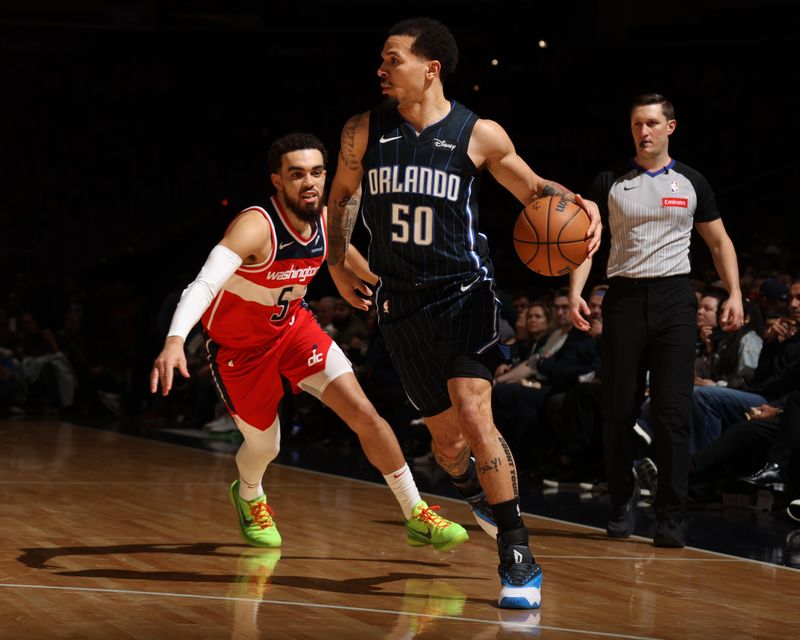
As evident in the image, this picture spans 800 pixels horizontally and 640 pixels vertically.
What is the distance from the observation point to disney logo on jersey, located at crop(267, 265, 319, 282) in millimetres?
4969

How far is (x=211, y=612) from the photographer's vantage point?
375 centimetres

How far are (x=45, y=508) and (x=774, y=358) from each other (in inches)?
163

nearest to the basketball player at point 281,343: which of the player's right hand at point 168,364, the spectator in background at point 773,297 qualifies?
the player's right hand at point 168,364

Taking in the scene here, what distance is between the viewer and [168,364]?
3.81 meters

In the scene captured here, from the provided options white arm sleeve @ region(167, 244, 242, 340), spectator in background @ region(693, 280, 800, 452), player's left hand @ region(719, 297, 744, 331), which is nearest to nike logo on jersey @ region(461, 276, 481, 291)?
white arm sleeve @ region(167, 244, 242, 340)

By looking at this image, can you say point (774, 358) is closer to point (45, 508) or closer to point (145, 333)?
point (45, 508)

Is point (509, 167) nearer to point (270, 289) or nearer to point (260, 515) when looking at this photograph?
point (270, 289)

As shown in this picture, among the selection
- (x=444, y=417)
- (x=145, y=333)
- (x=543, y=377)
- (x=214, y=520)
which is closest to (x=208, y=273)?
(x=444, y=417)

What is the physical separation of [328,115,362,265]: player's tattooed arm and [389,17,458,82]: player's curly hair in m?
0.33

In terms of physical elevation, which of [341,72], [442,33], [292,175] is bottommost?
[292,175]

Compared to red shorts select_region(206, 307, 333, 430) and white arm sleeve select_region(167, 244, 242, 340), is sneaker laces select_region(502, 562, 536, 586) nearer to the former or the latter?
white arm sleeve select_region(167, 244, 242, 340)

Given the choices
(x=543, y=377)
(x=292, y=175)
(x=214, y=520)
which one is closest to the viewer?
(x=292, y=175)

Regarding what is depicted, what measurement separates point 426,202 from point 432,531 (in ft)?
4.52

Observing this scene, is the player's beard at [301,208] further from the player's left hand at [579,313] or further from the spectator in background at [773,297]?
the spectator in background at [773,297]
